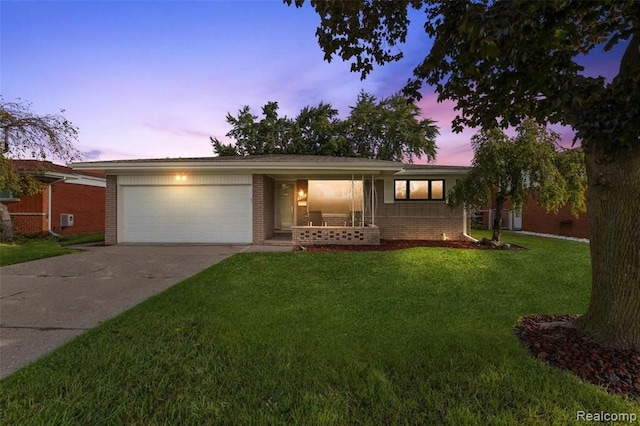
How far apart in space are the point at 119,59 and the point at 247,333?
1063cm

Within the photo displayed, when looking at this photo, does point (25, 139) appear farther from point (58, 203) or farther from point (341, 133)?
point (341, 133)

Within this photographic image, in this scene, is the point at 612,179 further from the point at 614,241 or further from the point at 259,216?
the point at 259,216

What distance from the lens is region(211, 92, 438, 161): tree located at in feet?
83.5

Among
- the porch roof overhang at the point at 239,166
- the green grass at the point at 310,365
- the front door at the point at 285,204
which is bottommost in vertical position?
the green grass at the point at 310,365

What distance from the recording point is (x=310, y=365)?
284 cm

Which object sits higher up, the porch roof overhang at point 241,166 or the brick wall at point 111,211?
the porch roof overhang at point 241,166

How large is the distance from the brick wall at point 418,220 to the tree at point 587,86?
8.75 meters

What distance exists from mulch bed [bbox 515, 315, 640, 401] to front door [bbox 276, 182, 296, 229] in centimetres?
1087

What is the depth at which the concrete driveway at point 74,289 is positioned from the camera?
11.6ft

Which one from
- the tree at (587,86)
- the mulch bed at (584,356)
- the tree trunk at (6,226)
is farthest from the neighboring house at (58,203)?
the mulch bed at (584,356)

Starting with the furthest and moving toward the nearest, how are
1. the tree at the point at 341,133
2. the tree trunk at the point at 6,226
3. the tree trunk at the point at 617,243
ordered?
1. the tree at the point at 341,133
2. the tree trunk at the point at 6,226
3. the tree trunk at the point at 617,243

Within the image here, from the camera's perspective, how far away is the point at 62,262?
790 cm

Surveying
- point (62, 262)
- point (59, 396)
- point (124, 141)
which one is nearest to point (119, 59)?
point (62, 262)

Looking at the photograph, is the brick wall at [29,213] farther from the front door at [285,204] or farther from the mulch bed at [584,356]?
the mulch bed at [584,356]
